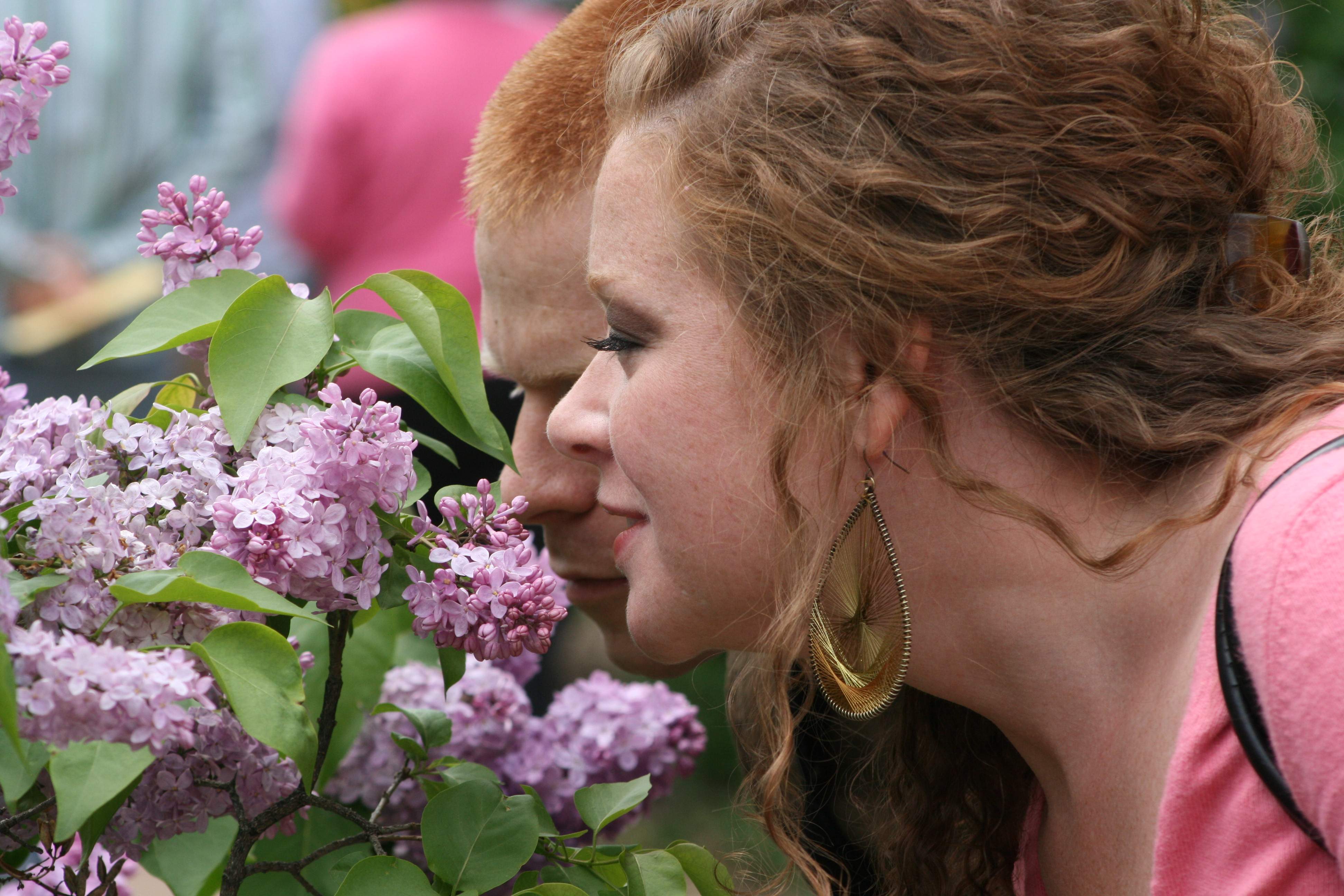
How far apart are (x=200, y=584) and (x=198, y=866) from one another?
0.38m

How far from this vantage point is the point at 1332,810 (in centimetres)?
82

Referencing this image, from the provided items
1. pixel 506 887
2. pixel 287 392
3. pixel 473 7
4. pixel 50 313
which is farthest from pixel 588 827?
pixel 50 313

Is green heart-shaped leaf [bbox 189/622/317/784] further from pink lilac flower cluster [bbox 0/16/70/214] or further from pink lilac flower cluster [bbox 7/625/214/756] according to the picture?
pink lilac flower cluster [bbox 0/16/70/214]

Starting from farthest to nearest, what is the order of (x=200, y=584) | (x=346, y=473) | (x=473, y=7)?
1. (x=473, y=7)
2. (x=346, y=473)
3. (x=200, y=584)

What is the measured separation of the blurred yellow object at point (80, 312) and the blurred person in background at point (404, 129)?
1.15m

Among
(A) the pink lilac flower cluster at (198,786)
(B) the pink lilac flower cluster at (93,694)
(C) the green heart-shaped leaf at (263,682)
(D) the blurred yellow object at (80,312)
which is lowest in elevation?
(D) the blurred yellow object at (80,312)

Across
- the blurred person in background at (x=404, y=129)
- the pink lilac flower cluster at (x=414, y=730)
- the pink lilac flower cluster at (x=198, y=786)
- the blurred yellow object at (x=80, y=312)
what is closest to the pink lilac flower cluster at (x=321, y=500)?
the pink lilac flower cluster at (x=198, y=786)

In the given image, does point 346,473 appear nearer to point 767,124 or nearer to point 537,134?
point 767,124

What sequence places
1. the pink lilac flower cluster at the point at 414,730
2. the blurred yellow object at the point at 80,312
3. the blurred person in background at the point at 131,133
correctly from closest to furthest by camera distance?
the pink lilac flower cluster at the point at 414,730 → the blurred yellow object at the point at 80,312 → the blurred person in background at the point at 131,133

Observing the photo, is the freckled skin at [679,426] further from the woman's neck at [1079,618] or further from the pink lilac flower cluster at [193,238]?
the pink lilac flower cluster at [193,238]

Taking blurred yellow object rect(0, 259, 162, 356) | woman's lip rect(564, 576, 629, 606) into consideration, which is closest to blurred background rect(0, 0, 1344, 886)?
blurred yellow object rect(0, 259, 162, 356)

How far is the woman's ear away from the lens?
1.02 m

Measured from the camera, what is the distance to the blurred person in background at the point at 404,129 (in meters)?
2.65

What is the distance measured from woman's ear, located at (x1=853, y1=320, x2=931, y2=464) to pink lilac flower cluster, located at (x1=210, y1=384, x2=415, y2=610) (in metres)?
0.37
